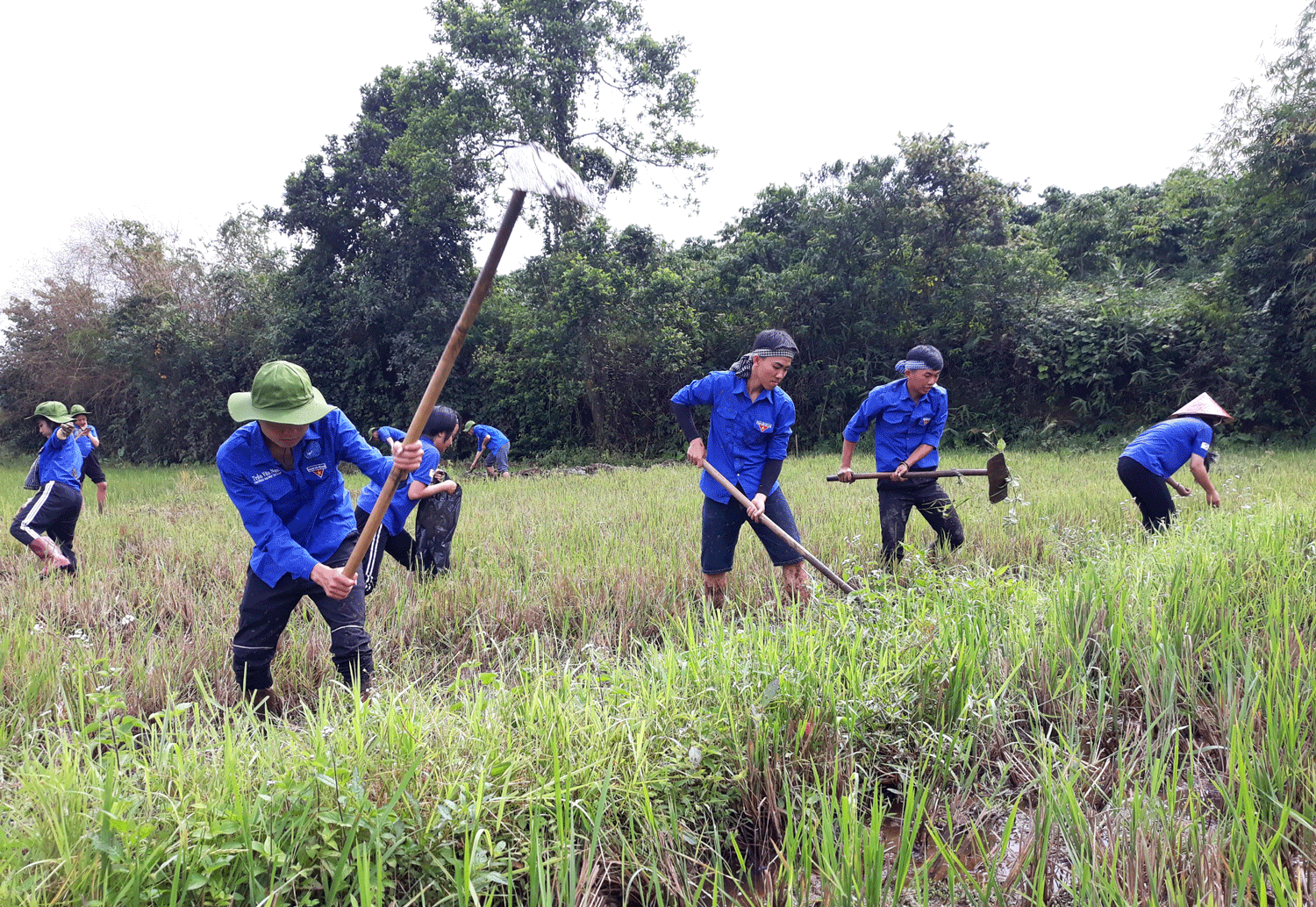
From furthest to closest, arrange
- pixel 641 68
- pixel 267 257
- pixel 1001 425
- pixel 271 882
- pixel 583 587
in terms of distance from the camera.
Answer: pixel 267 257 → pixel 641 68 → pixel 1001 425 → pixel 583 587 → pixel 271 882

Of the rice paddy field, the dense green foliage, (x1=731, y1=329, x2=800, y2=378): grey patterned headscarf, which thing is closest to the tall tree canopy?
the dense green foliage

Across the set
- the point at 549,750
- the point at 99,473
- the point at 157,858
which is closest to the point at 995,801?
the point at 549,750

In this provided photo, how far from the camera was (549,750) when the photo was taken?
6.64 ft

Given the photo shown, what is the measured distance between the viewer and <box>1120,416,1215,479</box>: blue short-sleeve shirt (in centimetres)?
510

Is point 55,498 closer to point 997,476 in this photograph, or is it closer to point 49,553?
point 49,553

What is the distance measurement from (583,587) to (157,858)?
3.16 metres

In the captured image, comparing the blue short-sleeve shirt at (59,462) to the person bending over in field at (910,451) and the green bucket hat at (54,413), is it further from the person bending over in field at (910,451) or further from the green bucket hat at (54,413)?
the person bending over in field at (910,451)

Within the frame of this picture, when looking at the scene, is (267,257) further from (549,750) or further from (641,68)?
(549,750)

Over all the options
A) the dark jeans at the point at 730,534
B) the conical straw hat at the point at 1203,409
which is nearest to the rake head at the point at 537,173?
the dark jeans at the point at 730,534

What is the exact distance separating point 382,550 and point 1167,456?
549 cm

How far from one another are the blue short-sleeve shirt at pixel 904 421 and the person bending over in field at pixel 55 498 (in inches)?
244

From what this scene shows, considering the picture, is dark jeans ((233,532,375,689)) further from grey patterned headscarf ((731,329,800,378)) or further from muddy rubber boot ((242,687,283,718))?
grey patterned headscarf ((731,329,800,378))

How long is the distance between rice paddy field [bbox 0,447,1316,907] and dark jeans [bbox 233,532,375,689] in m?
0.17

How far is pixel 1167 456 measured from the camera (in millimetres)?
5125
